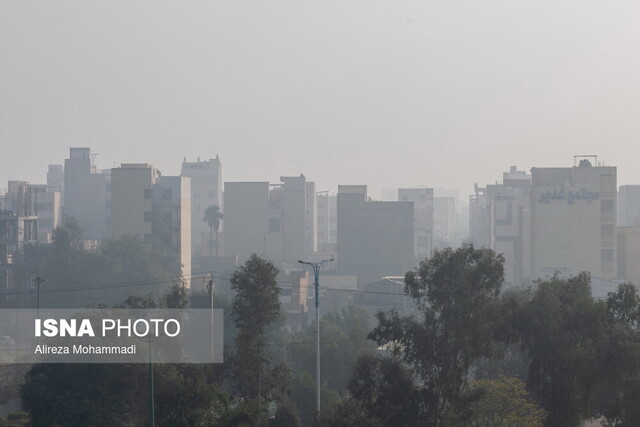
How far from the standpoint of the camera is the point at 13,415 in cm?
3412

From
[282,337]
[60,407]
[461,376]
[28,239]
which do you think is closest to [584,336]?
[461,376]

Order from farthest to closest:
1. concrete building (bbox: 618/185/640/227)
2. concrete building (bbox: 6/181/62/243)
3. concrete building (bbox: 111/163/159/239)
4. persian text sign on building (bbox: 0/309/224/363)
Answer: concrete building (bbox: 618/185/640/227) → concrete building (bbox: 6/181/62/243) → concrete building (bbox: 111/163/159/239) → persian text sign on building (bbox: 0/309/224/363)

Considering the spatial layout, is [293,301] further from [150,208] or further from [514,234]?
[514,234]

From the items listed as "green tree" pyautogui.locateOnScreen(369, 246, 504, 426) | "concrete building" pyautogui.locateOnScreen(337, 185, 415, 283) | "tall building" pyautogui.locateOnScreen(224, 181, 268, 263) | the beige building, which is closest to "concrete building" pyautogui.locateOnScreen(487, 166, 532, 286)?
the beige building

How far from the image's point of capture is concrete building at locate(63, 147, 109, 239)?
406 ft

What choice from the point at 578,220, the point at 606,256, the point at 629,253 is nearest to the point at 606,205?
the point at 578,220

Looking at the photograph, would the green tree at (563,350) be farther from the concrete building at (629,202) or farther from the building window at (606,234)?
the concrete building at (629,202)

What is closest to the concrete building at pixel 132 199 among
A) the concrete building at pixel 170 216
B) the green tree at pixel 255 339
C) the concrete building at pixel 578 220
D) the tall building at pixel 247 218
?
the concrete building at pixel 170 216

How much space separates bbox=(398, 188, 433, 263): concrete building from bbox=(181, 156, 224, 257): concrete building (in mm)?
29087

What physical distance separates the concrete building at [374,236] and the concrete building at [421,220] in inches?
99.1

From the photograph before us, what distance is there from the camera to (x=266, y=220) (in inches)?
4043

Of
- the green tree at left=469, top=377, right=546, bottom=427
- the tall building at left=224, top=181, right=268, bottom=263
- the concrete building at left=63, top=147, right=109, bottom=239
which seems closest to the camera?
the green tree at left=469, top=377, right=546, bottom=427

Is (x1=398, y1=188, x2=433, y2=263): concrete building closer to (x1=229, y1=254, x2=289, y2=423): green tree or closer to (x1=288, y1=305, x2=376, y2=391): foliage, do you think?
(x1=288, y1=305, x2=376, y2=391): foliage

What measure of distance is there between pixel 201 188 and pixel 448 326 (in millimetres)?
131741
